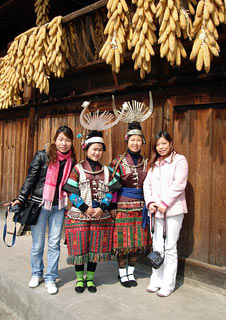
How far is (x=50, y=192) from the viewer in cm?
308

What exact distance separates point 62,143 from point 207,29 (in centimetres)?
179

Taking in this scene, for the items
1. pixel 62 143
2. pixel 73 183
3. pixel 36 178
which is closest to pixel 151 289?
pixel 73 183

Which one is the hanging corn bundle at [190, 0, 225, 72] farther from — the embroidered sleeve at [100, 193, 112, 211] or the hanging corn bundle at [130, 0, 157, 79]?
the embroidered sleeve at [100, 193, 112, 211]

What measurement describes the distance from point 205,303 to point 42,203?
1.92 metres

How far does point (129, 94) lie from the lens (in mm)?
4250

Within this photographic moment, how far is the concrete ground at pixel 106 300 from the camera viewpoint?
2652mm

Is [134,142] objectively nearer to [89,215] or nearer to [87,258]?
[89,215]

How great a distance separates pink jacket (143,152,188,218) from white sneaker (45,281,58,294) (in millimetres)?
1288

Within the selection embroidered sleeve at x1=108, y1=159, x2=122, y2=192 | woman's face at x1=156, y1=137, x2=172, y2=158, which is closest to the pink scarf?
embroidered sleeve at x1=108, y1=159, x2=122, y2=192

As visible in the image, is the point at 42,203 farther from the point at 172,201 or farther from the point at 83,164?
the point at 172,201

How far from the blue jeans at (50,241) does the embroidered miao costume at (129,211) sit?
0.64 metres

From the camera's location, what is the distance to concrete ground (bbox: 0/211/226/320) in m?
2.65

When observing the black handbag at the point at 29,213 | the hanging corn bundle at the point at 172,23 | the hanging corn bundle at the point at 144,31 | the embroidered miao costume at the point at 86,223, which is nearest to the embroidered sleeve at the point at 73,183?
the embroidered miao costume at the point at 86,223

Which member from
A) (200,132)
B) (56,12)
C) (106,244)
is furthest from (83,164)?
(56,12)
